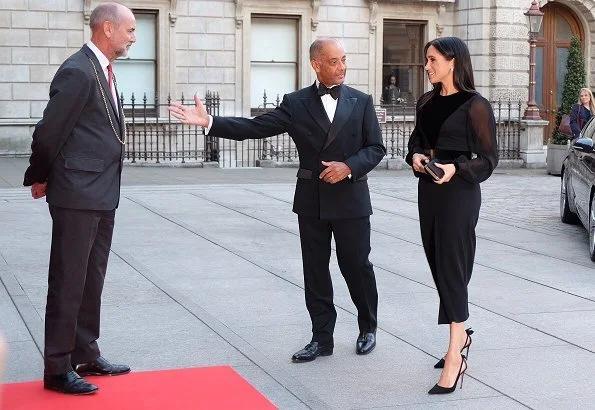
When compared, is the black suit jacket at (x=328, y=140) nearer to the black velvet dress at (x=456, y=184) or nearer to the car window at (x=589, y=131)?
the black velvet dress at (x=456, y=184)

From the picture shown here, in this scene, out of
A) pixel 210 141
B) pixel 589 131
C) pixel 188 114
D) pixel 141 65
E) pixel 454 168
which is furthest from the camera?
pixel 141 65

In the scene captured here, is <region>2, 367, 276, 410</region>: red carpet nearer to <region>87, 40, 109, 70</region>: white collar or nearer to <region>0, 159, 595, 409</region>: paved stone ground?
<region>0, 159, 595, 409</region>: paved stone ground

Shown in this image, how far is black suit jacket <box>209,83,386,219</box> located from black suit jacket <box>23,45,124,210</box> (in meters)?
0.93


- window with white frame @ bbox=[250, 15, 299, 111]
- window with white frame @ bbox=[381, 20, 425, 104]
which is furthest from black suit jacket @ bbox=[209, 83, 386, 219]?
window with white frame @ bbox=[381, 20, 425, 104]

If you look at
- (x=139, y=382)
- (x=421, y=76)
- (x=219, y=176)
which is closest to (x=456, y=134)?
(x=139, y=382)

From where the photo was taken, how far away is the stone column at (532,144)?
910 inches

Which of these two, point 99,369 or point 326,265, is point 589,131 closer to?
point 326,265

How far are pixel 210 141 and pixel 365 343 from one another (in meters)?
15.3

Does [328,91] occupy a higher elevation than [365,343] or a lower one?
higher

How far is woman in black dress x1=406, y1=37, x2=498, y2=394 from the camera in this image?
6031 mm

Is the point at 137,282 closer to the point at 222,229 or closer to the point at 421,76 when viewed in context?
the point at 222,229

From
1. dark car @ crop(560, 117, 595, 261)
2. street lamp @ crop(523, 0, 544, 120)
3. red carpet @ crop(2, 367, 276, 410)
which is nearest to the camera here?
red carpet @ crop(2, 367, 276, 410)

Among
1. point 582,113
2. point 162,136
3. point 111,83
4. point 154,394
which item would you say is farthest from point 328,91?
point 162,136

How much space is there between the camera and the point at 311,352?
21.9ft
